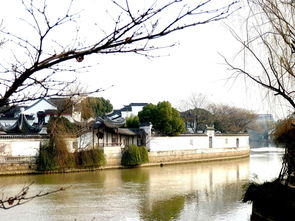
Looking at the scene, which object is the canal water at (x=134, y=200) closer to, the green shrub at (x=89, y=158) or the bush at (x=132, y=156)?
the green shrub at (x=89, y=158)

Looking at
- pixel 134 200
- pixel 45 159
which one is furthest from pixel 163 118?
pixel 134 200

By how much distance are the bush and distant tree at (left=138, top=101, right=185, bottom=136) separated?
3.77 meters

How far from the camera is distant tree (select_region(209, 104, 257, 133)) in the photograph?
1334 inches

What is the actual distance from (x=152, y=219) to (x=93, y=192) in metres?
3.76

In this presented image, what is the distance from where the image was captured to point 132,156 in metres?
19.6

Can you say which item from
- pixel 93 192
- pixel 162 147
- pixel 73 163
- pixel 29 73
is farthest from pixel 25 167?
pixel 29 73

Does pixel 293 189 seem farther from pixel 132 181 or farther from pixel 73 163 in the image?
pixel 73 163

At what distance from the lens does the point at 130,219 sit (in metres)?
8.01

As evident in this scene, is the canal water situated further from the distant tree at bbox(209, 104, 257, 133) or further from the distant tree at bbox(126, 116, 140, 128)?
the distant tree at bbox(209, 104, 257, 133)

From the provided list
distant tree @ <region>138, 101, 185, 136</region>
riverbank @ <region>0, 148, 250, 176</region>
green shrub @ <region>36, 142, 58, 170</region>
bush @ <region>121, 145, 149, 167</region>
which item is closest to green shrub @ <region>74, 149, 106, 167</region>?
riverbank @ <region>0, 148, 250, 176</region>

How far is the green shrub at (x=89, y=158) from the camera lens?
17.7 metres

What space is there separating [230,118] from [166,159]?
47.3ft

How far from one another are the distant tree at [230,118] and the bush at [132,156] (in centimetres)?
1491

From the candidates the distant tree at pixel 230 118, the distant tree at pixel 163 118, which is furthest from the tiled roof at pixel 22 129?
the distant tree at pixel 230 118
